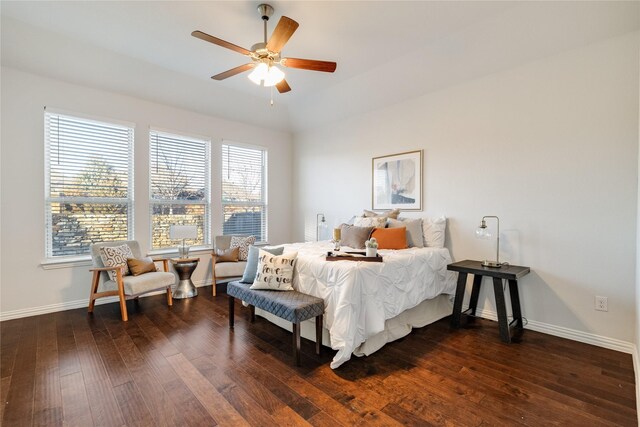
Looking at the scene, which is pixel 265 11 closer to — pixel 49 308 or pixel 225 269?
pixel 225 269

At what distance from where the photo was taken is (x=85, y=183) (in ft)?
12.9

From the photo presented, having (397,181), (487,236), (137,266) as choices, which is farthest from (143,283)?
(487,236)

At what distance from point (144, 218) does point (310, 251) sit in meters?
2.71

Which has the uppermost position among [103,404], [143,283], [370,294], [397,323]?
[370,294]

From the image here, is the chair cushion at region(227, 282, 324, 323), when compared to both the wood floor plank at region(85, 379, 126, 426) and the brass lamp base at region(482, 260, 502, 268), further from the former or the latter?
the brass lamp base at region(482, 260, 502, 268)

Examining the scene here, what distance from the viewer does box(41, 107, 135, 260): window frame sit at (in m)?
3.64

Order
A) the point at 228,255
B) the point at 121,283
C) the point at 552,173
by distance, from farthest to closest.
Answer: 1. the point at 228,255
2. the point at 121,283
3. the point at 552,173

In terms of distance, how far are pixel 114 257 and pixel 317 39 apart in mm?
3457

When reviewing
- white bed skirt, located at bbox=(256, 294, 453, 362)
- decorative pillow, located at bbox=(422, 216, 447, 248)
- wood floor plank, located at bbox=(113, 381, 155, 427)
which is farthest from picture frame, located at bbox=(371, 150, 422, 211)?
wood floor plank, located at bbox=(113, 381, 155, 427)

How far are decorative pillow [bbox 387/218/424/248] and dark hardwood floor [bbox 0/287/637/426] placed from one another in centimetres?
99

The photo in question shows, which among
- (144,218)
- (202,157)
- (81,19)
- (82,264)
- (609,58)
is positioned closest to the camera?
(609,58)

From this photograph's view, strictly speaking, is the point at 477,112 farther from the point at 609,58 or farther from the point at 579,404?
the point at 579,404

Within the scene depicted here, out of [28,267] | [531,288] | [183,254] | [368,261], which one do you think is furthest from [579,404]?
[28,267]

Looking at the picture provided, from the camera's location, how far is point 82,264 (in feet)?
12.6
